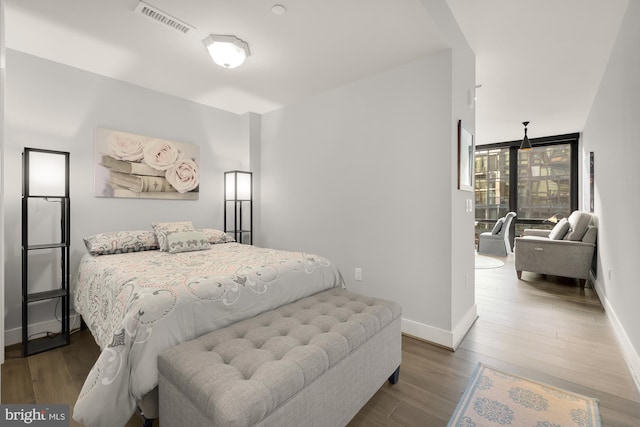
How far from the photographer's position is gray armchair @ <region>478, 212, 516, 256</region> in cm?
630

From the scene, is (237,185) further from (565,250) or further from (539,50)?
(565,250)

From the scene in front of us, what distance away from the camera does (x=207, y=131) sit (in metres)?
3.78

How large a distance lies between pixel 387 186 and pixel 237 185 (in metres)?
1.93

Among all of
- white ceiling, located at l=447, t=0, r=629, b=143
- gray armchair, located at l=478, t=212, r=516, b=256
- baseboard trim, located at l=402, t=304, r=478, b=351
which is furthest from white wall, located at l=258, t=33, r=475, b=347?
gray armchair, located at l=478, t=212, r=516, b=256

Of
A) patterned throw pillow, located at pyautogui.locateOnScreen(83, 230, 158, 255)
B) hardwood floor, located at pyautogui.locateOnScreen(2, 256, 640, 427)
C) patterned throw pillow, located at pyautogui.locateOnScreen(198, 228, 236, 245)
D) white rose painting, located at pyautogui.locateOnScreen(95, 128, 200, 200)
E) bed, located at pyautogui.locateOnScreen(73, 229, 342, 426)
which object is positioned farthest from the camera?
patterned throw pillow, located at pyautogui.locateOnScreen(198, 228, 236, 245)

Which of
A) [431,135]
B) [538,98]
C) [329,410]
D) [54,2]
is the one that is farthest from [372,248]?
[538,98]

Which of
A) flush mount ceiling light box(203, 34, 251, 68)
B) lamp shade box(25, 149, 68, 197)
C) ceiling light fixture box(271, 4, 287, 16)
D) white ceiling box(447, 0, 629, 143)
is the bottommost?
lamp shade box(25, 149, 68, 197)

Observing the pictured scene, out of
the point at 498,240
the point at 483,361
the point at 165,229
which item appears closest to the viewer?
the point at 483,361

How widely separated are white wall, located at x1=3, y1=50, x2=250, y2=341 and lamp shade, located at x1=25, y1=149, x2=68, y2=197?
163mm

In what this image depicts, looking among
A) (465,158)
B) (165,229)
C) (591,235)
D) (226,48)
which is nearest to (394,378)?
(465,158)

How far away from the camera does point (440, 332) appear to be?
2.44 m

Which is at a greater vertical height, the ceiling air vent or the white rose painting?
the ceiling air vent

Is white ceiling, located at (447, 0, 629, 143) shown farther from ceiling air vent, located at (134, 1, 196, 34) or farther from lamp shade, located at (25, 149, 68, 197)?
lamp shade, located at (25, 149, 68, 197)

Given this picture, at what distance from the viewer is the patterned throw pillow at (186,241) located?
275 cm
